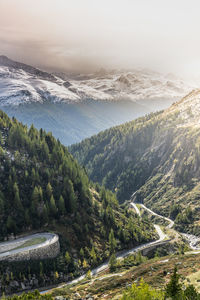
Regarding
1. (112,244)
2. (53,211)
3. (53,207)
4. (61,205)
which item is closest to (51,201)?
(53,207)

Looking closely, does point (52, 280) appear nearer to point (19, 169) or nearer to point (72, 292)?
point (72, 292)

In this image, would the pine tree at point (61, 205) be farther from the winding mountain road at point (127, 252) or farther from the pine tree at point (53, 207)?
the winding mountain road at point (127, 252)

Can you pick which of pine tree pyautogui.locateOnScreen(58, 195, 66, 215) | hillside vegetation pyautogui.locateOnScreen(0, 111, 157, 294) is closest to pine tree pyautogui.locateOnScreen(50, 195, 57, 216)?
hillside vegetation pyautogui.locateOnScreen(0, 111, 157, 294)

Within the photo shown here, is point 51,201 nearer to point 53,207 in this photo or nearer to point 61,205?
point 53,207

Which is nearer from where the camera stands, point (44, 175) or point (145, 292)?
point (145, 292)

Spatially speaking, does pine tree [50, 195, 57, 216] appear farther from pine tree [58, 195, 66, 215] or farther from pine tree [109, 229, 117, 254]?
pine tree [109, 229, 117, 254]

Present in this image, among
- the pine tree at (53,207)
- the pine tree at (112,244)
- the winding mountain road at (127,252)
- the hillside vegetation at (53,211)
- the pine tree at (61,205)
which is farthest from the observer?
the pine tree at (61,205)

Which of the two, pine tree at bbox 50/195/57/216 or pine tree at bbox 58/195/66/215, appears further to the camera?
pine tree at bbox 58/195/66/215

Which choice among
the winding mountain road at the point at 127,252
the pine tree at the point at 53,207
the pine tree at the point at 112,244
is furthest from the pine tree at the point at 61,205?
the winding mountain road at the point at 127,252

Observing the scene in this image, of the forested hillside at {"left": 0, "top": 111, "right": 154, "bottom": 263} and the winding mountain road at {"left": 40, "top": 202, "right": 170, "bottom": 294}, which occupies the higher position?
the forested hillside at {"left": 0, "top": 111, "right": 154, "bottom": 263}

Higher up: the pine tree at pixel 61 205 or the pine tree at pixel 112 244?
the pine tree at pixel 61 205

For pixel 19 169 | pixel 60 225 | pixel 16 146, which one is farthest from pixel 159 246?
pixel 16 146
